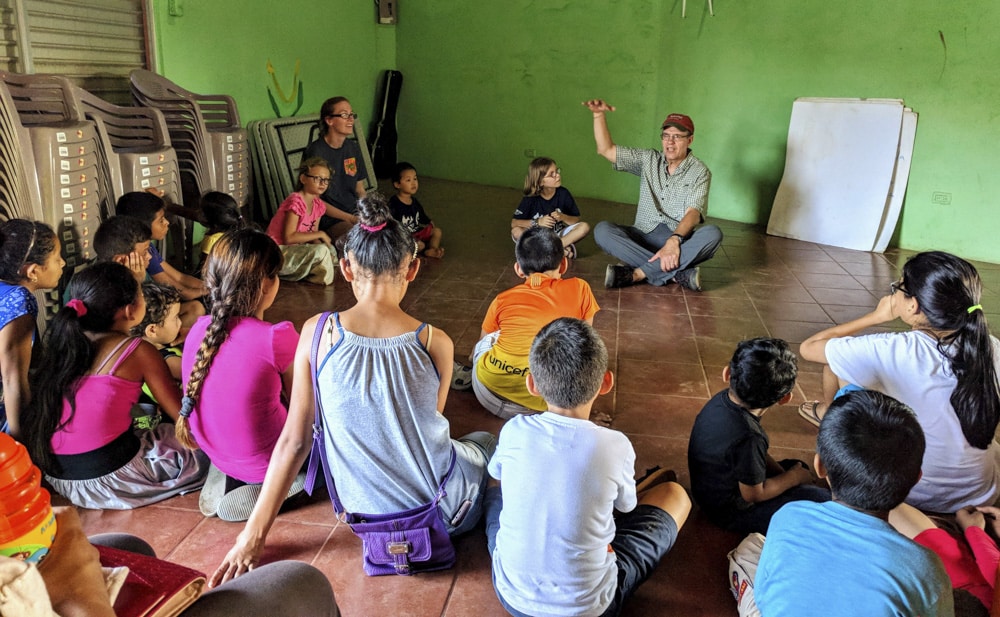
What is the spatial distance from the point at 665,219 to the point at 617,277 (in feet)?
1.85

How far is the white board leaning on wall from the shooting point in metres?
5.69

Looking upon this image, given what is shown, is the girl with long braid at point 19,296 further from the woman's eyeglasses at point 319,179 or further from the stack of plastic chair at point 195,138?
the woman's eyeglasses at point 319,179

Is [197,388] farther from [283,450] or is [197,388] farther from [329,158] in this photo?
[329,158]

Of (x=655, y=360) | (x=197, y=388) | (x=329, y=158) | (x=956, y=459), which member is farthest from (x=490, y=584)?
(x=329, y=158)

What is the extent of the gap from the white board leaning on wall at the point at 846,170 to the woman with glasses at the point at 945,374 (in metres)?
3.98

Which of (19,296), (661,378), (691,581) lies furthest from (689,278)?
(19,296)

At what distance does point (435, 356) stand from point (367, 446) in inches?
10.9

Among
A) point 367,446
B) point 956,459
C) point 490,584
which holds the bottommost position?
point 490,584

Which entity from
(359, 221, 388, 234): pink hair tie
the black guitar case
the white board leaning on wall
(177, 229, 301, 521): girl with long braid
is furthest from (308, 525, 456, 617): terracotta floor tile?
the black guitar case

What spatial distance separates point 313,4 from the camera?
21.2 feet

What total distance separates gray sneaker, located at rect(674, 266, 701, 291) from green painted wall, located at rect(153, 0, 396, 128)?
332 cm

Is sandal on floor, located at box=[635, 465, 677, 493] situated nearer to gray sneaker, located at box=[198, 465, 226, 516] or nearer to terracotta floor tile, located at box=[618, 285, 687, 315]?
gray sneaker, located at box=[198, 465, 226, 516]

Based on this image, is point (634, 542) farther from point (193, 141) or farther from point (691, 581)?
point (193, 141)

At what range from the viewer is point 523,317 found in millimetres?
2811
